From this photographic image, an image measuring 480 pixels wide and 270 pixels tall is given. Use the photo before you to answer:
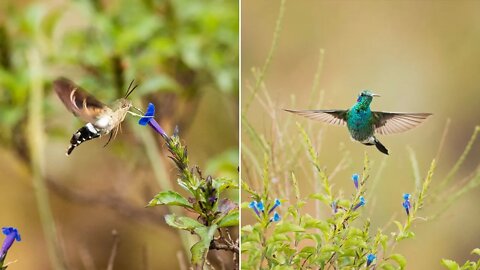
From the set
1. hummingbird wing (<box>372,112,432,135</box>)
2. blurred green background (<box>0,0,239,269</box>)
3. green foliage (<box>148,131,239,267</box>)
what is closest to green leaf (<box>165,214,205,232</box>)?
green foliage (<box>148,131,239,267</box>)

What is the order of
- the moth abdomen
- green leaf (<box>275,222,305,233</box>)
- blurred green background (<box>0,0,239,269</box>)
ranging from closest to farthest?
green leaf (<box>275,222,305,233</box>) < the moth abdomen < blurred green background (<box>0,0,239,269</box>)

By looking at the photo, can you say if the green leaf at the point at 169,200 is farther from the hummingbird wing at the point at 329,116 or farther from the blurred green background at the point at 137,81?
the blurred green background at the point at 137,81

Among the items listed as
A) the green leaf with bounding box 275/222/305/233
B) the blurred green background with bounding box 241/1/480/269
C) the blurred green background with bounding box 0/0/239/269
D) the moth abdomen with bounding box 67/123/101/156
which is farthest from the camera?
the blurred green background with bounding box 0/0/239/269

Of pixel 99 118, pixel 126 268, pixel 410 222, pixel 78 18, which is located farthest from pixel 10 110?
pixel 410 222

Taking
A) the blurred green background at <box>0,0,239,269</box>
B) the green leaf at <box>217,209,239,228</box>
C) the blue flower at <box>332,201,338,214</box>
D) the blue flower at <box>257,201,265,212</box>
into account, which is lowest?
the blue flower at <box>257,201,265,212</box>

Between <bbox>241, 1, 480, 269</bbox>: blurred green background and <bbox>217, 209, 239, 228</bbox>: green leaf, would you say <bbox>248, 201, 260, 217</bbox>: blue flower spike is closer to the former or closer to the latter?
<bbox>217, 209, 239, 228</bbox>: green leaf

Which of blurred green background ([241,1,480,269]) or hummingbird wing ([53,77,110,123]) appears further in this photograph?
blurred green background ([241,1,480,269])

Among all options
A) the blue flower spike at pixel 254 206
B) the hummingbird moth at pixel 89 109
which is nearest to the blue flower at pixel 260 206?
the blue flower spike at pixel 254 206

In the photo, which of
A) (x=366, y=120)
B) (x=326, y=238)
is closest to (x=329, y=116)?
(x=366, y=120)
